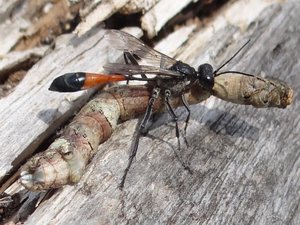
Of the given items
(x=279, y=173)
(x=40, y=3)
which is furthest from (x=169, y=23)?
(x=279, y=173)

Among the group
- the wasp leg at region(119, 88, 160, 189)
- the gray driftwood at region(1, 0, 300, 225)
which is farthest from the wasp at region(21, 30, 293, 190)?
the gray driftwood at region(1, 0, 300, 225)

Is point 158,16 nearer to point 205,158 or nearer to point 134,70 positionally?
point 134,70

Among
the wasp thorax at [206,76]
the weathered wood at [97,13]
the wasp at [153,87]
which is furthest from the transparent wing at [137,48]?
the wasp thorax at [206,76]

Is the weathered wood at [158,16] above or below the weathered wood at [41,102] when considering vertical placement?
below

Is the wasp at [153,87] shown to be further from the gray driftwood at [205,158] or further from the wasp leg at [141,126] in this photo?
the gray driftwood at [205,158]

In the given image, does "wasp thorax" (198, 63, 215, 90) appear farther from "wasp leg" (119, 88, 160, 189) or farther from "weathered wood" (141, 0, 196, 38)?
"weathered wood" (141, 0, 196, 38)

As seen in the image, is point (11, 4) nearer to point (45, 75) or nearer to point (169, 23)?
point (45, 75)

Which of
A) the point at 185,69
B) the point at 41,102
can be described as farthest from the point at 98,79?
the point at 185,69
